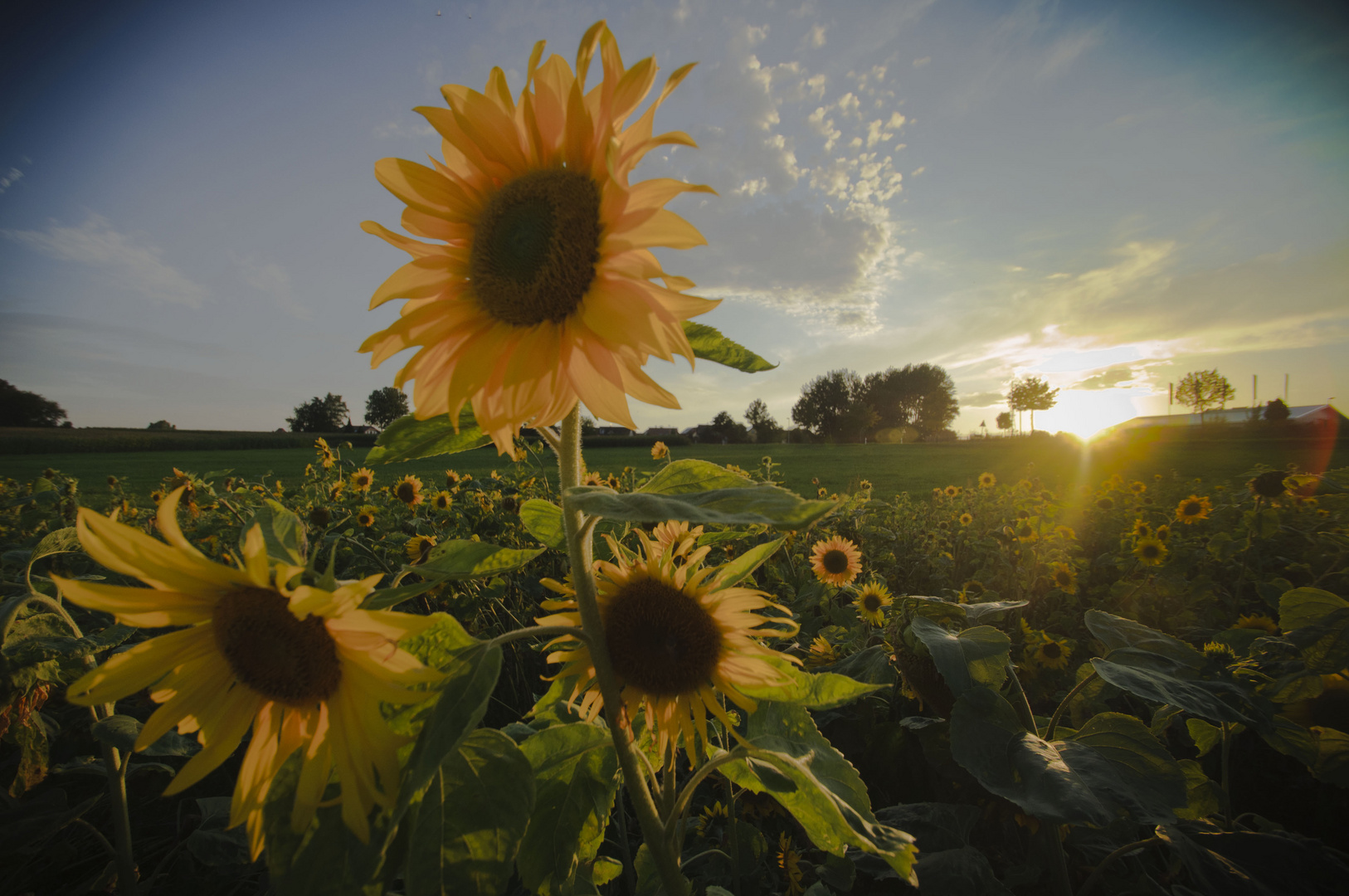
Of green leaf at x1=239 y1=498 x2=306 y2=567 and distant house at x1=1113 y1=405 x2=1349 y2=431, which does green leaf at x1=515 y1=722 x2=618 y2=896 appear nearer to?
green leaf at x1=239 y1=498 x2=306 y2=567

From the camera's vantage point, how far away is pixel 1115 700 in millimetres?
2578

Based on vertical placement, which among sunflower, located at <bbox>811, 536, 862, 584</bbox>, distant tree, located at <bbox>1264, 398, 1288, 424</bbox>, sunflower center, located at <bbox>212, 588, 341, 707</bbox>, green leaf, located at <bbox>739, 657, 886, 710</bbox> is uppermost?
distant tree, located at <bbox>1264, 398, 1288, 424</bbox>

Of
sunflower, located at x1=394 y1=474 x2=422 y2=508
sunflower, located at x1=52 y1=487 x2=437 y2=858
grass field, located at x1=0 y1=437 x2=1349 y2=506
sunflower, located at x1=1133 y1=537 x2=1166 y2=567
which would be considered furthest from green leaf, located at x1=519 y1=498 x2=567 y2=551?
→ grass field, located at x1=0 y1=437 x2=1349 y2=506

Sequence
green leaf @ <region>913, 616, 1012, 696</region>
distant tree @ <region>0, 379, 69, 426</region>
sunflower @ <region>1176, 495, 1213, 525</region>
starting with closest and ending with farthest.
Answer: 1. green leaf @ <region>913, 616, 1012, 696</region>
2. sunflower @ <region>1176, 495, 1213, 525</region>
3. distant tree @ <region>0, 379, 69, 426</region>

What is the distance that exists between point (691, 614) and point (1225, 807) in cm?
165

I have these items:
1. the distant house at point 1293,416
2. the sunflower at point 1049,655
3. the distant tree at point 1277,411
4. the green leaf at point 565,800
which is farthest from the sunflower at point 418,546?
the distant tree at point 1277,411

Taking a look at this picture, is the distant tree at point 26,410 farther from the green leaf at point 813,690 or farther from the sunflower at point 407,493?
the green leaf at point 813,690

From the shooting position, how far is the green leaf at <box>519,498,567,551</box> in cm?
97

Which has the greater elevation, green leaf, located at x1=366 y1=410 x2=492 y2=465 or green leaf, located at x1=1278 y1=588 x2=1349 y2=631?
green leaf, located at x1=366 y1=410 x2=492 y2=465

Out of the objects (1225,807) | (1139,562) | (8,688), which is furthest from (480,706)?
(1139,562)

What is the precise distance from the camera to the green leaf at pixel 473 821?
671 millimetres

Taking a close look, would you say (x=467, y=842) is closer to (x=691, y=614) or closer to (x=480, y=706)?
(x=480, y=706)

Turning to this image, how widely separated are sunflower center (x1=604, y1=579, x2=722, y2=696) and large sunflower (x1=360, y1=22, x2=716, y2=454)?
0.45 m

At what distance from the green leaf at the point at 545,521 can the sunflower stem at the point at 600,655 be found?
0.33ft
